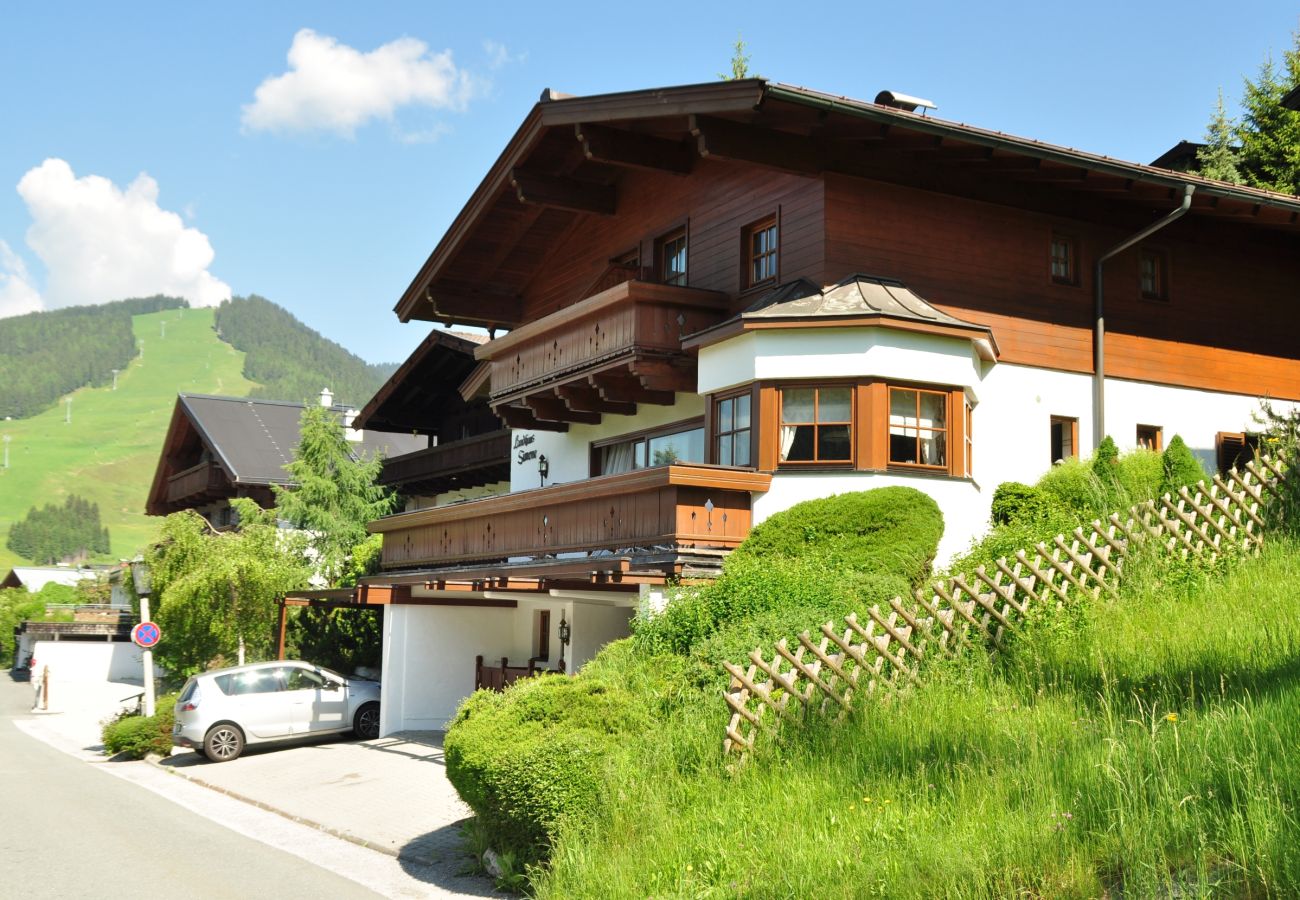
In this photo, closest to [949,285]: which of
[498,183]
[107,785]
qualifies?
[498,183]

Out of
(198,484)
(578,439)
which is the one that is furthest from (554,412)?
(198,484)

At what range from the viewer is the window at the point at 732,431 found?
59.3 feet

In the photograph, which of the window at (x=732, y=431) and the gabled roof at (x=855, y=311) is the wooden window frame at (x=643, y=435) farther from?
the gabled roof at (x=855, y=311)

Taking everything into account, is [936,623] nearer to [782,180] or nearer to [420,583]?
[782,180]

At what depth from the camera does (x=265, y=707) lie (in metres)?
22.4

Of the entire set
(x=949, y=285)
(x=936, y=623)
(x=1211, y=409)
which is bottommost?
(x=936, y=623)

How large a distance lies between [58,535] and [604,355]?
6033 inches

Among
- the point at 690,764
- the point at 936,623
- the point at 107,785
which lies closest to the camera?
the point at 690,764

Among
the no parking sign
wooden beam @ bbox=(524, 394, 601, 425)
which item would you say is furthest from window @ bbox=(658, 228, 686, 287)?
the no parking sign

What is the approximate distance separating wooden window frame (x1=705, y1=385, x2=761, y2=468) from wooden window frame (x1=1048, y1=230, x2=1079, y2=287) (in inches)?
223

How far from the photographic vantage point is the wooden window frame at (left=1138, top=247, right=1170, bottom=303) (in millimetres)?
20891

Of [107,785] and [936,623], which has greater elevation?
[936,623]

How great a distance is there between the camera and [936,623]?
11.8 m

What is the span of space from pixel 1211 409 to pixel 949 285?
18.6 feet
